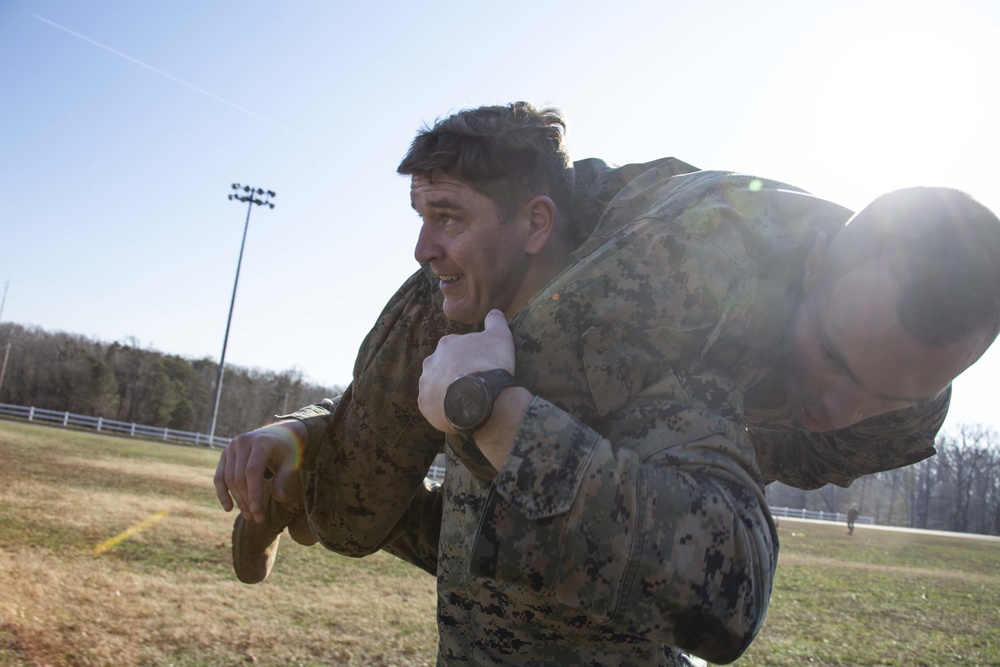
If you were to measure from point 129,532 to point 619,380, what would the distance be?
1018 centimetres

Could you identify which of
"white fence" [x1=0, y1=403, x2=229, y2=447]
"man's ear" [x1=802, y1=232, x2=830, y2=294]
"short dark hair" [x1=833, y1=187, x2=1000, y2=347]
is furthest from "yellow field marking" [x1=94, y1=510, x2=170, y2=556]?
"white fence" [x1=0, y1=403, x2=229, y2=447]

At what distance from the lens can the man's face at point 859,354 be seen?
5.48 feet

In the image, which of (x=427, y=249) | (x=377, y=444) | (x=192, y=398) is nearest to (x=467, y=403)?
(x=427, y=249)

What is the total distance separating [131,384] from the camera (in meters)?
67.5

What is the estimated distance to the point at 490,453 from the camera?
151cm

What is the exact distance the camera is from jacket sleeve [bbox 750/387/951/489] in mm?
2457

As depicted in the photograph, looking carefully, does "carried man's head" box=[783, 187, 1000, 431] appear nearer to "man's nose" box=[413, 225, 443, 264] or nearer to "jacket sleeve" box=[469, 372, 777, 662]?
"jacket sleeve" box=[469, 372, 777, 662]

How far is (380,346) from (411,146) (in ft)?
2.32

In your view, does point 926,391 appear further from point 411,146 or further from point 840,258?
point 411,146

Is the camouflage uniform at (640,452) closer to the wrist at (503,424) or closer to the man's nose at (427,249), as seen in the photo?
the wrist at (503,424)

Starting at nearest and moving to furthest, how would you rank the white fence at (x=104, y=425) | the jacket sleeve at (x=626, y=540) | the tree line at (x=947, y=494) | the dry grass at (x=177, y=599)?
the jacket sleeve at (x=626, y=540) < the dry grass at (x=177, y=599) < the white fence at (x=104, y=425) < the tree line at (x=947, y=494)

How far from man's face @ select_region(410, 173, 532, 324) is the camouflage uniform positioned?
432 mm

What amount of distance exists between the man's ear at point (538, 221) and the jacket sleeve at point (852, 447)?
3.67 feet

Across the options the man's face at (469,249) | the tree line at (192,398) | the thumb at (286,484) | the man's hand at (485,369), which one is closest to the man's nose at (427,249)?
the man's face at (469,249)
